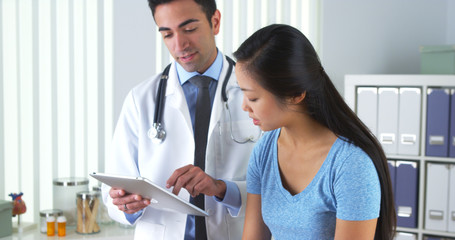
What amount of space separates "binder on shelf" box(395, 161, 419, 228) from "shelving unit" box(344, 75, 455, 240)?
25mm

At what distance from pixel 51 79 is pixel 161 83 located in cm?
140

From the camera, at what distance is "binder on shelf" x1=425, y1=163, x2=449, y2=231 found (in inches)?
113

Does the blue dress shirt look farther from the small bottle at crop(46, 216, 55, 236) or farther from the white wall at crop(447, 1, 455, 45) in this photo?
the white wall at crop(447, 1, 455, 45)

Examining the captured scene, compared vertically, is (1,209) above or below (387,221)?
below

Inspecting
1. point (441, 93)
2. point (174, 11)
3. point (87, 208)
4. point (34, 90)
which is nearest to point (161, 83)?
point (174, 11)

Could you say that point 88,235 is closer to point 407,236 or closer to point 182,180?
point 182,180

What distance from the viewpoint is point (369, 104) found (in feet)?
9.61

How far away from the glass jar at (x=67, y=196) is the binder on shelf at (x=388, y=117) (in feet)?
5.69

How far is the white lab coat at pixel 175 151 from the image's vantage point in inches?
63.2

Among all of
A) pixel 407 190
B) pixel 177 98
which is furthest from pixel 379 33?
pixel 177 98

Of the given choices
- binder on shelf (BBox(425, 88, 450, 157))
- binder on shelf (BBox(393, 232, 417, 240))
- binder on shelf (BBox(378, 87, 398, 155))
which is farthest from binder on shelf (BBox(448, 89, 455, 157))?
binder on shelf (BBox(393, 232, 417, 240))

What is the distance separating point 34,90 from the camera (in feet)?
9.30

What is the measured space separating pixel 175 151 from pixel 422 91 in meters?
1.80

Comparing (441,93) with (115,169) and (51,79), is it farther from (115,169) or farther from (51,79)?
(51,79)
